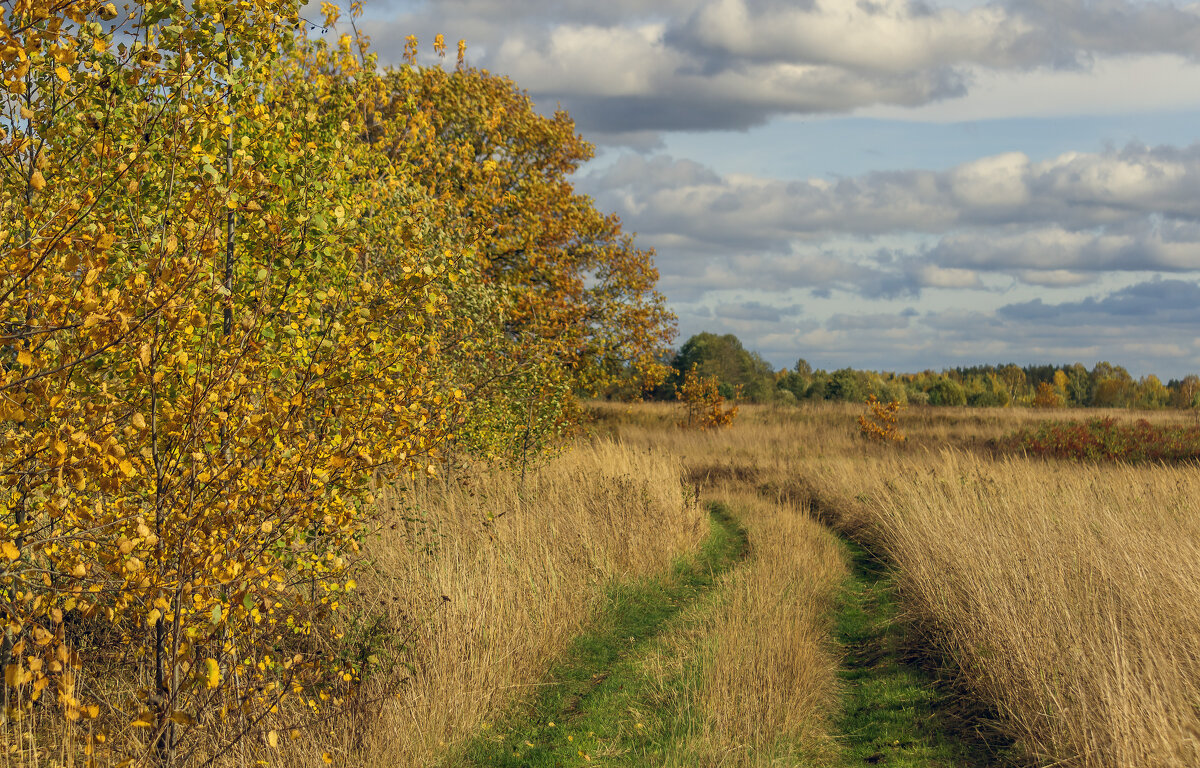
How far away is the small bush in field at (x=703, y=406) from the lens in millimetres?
29109

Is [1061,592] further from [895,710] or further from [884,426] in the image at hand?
[884,426]

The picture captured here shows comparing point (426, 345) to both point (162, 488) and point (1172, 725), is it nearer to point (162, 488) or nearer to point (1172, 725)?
point (162, 488)

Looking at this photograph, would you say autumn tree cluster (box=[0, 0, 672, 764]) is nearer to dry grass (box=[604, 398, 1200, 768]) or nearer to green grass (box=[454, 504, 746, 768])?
green grass (box=[454, 504, 746, 768])

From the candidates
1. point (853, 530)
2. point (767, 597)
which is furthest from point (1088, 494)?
point (767, 597)

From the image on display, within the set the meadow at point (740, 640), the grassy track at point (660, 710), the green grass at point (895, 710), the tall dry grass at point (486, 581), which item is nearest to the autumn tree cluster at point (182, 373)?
the meadow at point (740, 640)

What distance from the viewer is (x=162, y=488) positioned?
3.72m

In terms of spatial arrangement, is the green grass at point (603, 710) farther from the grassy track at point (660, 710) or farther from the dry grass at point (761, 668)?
the dry grass at point (761, 668)

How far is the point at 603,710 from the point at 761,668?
138 centimetres

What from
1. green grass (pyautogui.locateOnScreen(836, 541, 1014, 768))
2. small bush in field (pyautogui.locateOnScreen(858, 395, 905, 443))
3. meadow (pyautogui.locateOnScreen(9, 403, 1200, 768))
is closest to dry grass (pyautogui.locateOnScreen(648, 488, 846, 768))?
meadow (pyautogui.locateOnScreen(9, 403, 1200, 768))

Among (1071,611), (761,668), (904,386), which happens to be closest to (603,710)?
(761,668)

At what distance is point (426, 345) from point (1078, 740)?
5070 millimetres

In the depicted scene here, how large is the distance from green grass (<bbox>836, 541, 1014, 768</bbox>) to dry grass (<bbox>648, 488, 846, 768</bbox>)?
206 millimetres

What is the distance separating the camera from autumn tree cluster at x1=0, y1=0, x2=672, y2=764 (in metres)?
3.41

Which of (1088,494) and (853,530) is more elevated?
(1088,494)
